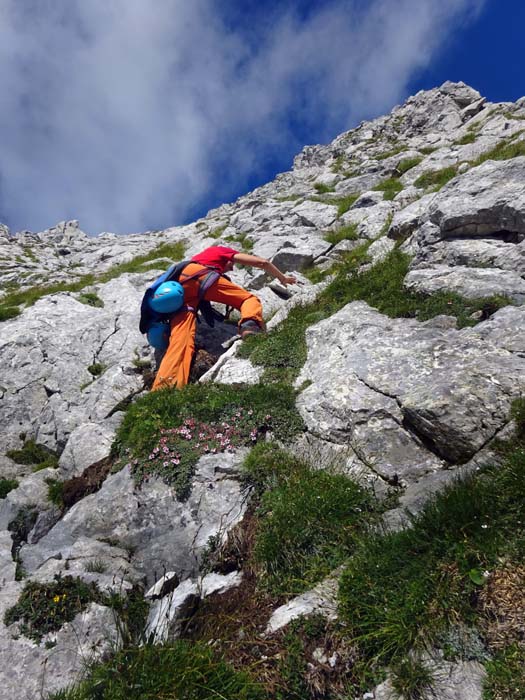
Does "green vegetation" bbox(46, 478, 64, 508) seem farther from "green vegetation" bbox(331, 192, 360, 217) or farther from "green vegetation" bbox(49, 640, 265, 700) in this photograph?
"green vegetation" bbox(331, 192, 360, 217)

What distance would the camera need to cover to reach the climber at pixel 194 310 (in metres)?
9.29

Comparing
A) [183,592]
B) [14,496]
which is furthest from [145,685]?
[14,496]

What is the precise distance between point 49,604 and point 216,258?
29.5ft

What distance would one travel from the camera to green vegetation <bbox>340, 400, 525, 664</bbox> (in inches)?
134

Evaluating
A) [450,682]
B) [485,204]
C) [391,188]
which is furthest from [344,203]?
[450,682]

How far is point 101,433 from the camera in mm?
8125

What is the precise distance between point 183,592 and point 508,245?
984 centimetres

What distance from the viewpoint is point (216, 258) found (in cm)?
1159

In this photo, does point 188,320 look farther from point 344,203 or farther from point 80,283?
point 344,203

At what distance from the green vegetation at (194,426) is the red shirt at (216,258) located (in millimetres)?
4744

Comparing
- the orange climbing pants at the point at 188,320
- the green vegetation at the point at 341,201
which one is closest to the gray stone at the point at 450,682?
the orange climbing pants at the point at 188,320

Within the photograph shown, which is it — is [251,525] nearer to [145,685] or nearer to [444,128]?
[145,685]

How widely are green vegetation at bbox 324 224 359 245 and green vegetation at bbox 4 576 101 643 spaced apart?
14.1 meters

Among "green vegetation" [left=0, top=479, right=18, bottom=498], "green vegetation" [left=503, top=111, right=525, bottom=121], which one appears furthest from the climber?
"green vegetation" [left=503, top=111, right=525, bottom=121]
